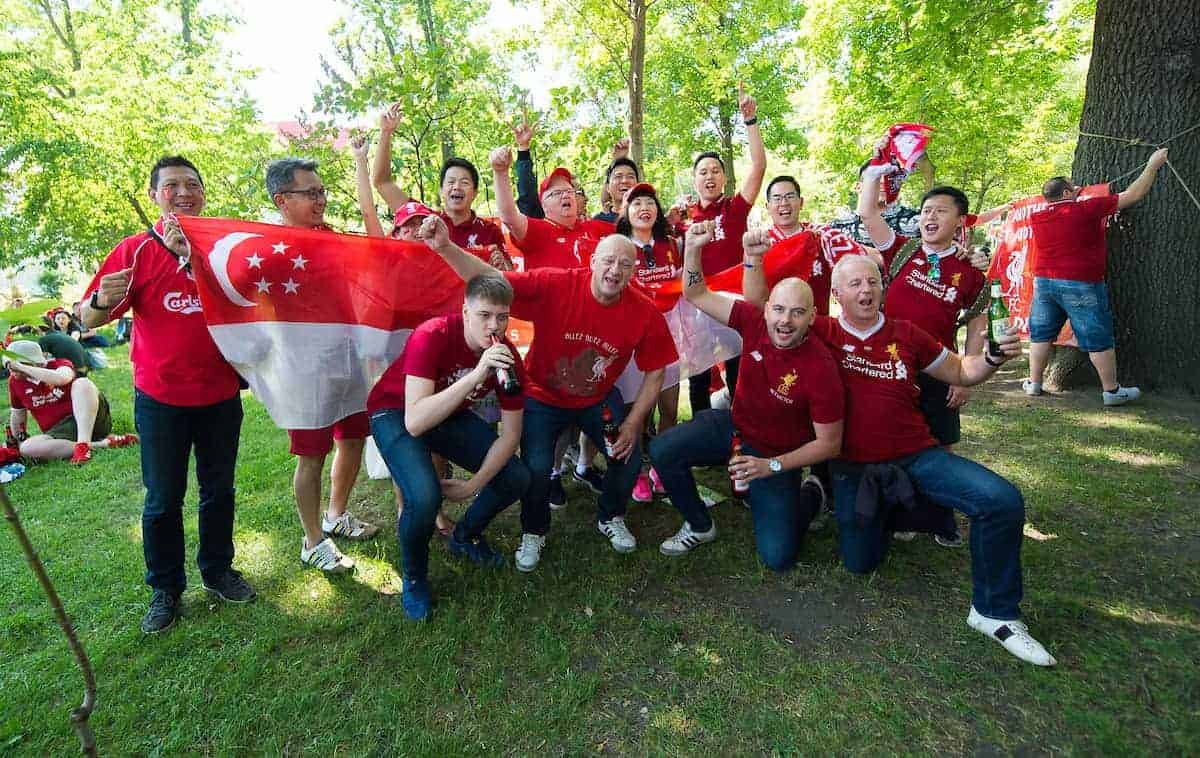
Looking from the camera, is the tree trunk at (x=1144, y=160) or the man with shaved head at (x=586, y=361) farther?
the tree trunk at (x=1144, y=160)

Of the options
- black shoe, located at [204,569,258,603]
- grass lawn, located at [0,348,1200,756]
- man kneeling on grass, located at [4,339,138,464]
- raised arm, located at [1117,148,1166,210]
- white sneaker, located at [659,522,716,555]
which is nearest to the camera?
grass lawn, located at [0,348,1200,756]

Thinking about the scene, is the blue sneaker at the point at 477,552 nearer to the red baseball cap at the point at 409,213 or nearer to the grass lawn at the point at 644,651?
the grass lawn at the point at 644,651

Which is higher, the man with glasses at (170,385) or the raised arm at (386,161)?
the raised arm at (386,161)

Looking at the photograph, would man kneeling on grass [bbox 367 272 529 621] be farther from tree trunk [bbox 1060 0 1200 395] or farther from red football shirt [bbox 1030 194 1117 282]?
tree trunk [bbox 1060 0 1200 395]

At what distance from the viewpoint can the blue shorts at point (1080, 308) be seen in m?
5.99

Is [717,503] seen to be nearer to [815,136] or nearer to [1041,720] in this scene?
[1041,720]

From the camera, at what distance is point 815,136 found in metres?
18.8

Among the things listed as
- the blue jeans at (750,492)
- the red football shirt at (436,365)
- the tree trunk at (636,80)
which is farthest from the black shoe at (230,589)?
the tree trunk at (636,80)

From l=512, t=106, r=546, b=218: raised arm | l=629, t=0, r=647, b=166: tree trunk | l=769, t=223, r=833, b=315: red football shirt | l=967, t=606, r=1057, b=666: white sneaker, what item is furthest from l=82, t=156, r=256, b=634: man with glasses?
l=629, t=0, r=647, b=166: tree trunk

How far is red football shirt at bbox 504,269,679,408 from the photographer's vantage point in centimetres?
386

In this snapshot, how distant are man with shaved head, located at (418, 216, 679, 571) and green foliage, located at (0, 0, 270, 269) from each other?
9494 millimetres

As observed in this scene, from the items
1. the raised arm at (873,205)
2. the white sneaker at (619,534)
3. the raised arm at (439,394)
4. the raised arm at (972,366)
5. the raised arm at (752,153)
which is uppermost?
the raised arm at (752,153)

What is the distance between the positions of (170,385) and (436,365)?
137cm

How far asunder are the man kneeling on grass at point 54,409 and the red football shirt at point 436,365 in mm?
5031
